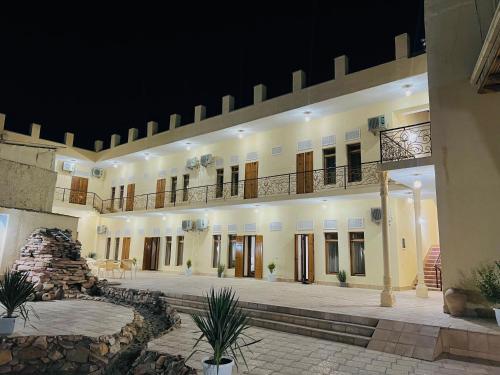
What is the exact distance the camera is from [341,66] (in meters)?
11.1

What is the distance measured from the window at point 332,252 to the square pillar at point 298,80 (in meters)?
5.37

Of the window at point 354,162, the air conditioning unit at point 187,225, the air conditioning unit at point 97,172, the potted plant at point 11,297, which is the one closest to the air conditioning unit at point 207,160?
the air conditioning unit at point 187,225

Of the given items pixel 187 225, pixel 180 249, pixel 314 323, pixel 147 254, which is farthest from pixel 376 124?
pixel 147 254

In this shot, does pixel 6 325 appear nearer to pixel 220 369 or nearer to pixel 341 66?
pixel 220 369

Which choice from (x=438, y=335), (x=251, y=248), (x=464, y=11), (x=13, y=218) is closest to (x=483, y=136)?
(x=464, y=11)

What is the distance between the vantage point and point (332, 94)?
36.0 feet

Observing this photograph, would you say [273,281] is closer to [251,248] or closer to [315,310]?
[251,248]

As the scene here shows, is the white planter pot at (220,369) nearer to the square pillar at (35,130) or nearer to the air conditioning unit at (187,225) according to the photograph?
the air conditioning unit at (187,225)

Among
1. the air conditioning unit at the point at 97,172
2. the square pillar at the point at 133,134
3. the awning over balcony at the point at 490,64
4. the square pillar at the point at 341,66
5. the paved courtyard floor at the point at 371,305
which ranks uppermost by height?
the square pillar at the point at 133,134

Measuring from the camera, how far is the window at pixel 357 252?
11.0m

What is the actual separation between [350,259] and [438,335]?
616 centimetres

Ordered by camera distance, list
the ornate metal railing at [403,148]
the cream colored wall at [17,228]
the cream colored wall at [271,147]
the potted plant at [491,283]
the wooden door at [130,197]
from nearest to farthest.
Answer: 1. the potted plant at [491,283]
2. the ornate metal railing at [403,148]
3. the cream colored wall at [17,228]
4. the cream colored wall at [271,147]
5. the wooden door at [130,197]

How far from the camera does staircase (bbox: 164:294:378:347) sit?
553 centimetres

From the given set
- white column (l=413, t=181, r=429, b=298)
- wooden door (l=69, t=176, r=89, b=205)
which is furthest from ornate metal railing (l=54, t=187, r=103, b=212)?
white column (l=413, t=181, r=429, b=298)
